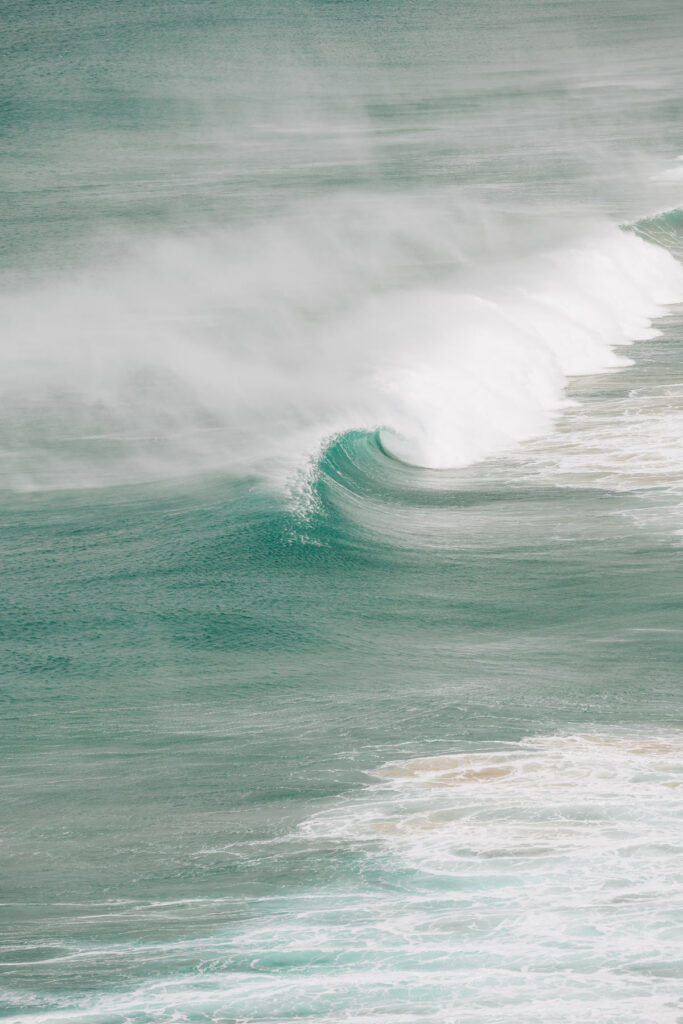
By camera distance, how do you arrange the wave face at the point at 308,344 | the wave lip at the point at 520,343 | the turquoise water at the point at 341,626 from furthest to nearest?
1. the wave lip at the point at 520,343
2. the wave face at the point at 308,344
3. the turquoise water at the point at 341,626

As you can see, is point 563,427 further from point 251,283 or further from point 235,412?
point 251,283

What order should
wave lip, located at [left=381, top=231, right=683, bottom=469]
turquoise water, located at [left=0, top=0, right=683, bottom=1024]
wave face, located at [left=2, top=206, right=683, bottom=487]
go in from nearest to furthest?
turquoise water, located at [left=0, top=0, right=683, bottom=1024]
wave face, located at [left=2, top=206, right=683, bottom=487]
wave lip, located at [left=381, top=231, right=683, bottom=469]

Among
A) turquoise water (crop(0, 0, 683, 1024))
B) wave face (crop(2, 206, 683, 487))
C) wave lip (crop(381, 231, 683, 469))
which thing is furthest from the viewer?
wave lip (crop(381, 231, 683, 469))

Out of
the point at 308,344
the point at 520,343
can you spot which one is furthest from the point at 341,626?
the point at 520,343

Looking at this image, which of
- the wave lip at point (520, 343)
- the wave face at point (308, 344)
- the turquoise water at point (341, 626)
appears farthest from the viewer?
the wave lip at point (520, 343)

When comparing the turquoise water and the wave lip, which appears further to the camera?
the wave lip

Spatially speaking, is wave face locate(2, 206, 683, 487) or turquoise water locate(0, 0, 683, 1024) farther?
wave face locate(2, 206, 683, 487)

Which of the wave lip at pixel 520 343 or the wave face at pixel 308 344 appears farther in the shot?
the wave lip at pixel 520 343

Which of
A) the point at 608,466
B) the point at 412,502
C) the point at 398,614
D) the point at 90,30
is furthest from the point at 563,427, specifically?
the point at 90,30
